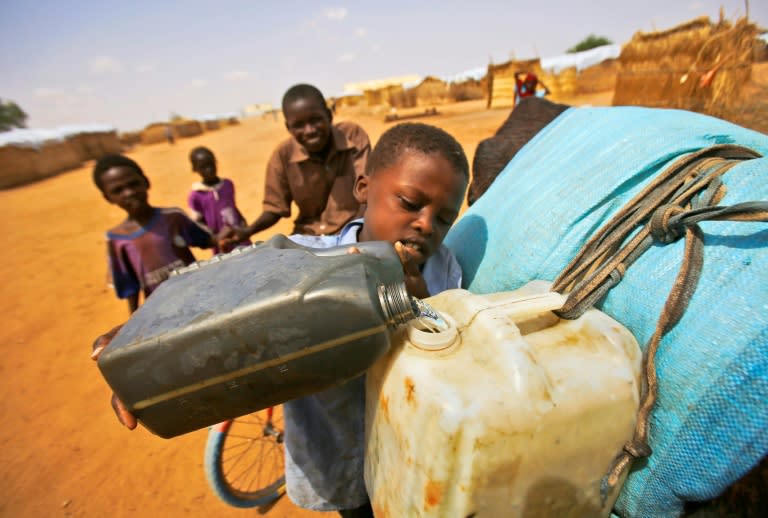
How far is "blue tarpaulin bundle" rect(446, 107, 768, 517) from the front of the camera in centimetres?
59

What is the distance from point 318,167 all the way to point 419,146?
137cm

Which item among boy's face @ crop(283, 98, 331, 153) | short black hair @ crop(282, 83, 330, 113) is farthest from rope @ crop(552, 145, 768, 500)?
short black hair @ crop(282, 83, 330, 113)

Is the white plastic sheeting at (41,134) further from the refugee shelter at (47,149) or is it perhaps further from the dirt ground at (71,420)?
the dirt ground at (71,420)

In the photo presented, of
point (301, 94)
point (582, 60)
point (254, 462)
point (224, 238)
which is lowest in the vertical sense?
point (254, 462)

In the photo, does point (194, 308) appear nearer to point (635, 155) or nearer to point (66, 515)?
point (635, 155)

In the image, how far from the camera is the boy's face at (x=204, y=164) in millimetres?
3645

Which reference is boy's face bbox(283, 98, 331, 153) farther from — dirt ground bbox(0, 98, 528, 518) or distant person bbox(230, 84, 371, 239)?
dirt ground bbox(0, 98, 528, 518)

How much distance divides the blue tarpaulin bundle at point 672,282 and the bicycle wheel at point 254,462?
6.59 feet

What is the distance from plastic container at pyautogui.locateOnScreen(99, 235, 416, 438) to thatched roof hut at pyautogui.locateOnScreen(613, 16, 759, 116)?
27.9 feet

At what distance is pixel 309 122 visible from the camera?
238 cm

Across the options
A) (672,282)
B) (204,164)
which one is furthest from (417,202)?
(204,164)

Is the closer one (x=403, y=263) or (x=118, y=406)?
(x=118, y=406)

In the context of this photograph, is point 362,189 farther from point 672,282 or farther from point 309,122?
point 672,282

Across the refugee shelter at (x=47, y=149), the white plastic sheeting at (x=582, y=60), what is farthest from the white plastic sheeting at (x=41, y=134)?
the white plastic sheeting at (x=582, y=60)
